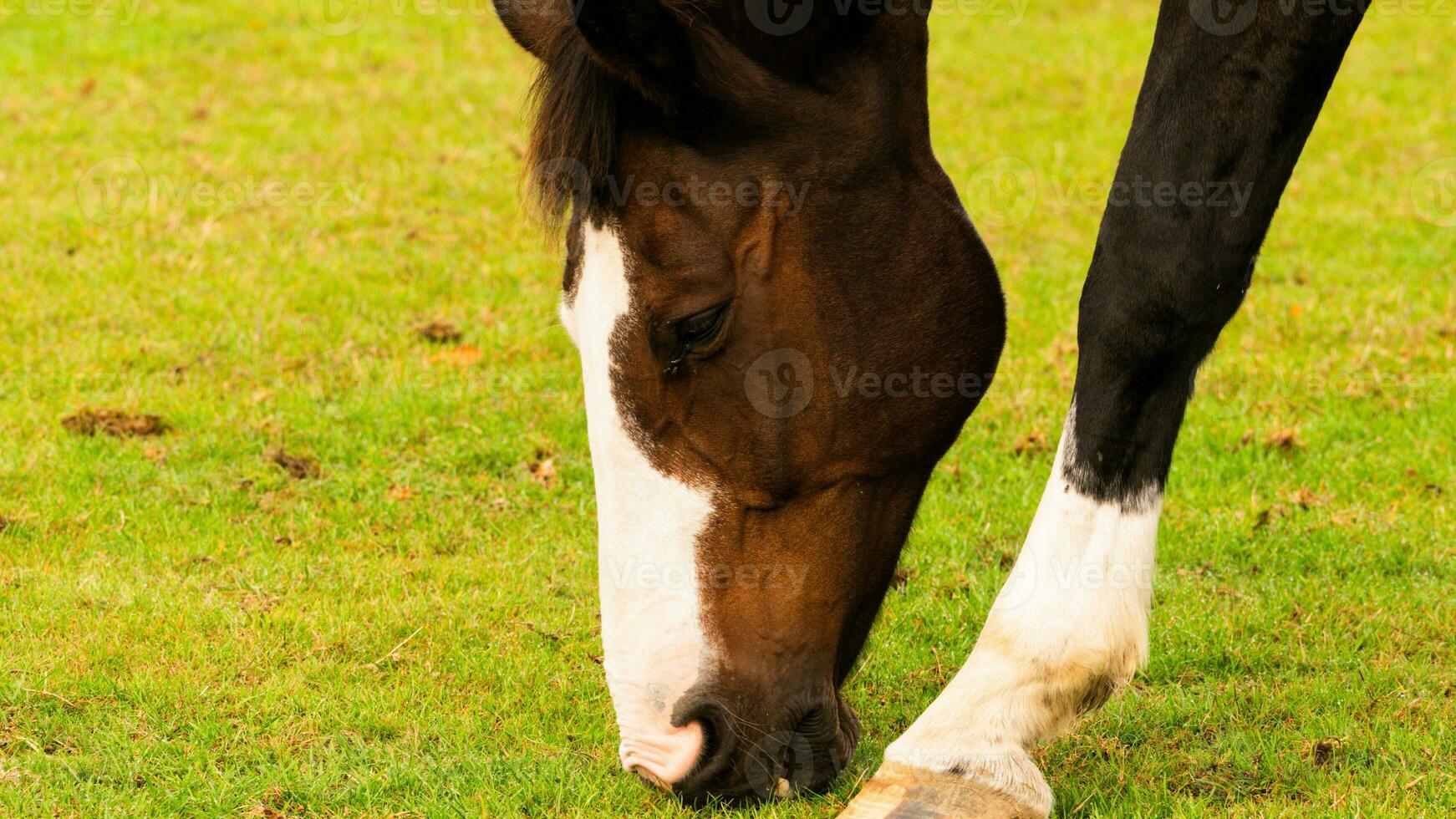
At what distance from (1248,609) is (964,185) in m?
5.01

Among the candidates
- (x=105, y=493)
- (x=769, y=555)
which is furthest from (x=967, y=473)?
(x=105, y=493)

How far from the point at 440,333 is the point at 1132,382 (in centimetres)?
408
